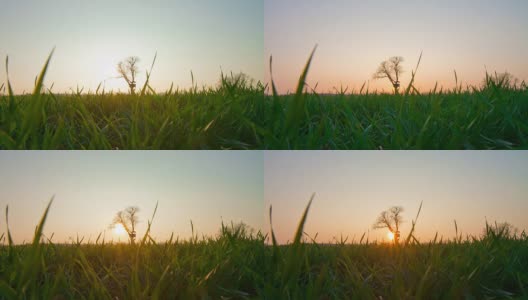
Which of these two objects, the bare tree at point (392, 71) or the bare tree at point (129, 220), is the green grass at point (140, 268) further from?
the bare tree at point (392, 71)

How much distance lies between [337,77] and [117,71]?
0.70m

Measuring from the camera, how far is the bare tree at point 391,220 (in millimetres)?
1344

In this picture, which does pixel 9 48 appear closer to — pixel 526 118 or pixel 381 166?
pixel 381 166

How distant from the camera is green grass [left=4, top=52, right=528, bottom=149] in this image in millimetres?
1211

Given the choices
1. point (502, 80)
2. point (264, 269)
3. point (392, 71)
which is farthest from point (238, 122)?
point (502, 80)

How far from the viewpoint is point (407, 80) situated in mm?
1414

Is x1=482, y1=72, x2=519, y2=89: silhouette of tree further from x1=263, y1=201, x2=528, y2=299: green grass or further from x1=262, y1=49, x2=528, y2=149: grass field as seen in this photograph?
x1=263, y1=201, x2=528, y2=299: green grass

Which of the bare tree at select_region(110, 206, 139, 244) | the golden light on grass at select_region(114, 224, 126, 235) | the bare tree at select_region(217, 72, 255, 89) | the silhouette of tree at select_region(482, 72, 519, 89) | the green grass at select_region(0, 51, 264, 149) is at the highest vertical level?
the silhouette of tree at select_region(482, 72, 519, 89)

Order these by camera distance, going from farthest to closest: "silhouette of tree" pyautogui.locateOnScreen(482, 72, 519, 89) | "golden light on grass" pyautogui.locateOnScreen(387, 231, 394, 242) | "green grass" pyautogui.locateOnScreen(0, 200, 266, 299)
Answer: "silhouette of tree" pyautogui.locateOnScreen(482, 72, 519, 89) < "golden light on grass" pyautogui.locateOnScreen(387, 231, 394, 242) < "green grass" pyautogui.locateOnScreen(0, 200, 266, 299)

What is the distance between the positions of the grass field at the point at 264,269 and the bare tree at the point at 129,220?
1.8 inches

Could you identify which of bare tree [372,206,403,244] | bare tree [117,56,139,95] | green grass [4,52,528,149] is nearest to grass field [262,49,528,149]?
green grass [4,52,528,149]

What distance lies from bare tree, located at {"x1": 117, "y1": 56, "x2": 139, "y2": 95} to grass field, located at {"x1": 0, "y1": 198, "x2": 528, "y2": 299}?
0.50 meters

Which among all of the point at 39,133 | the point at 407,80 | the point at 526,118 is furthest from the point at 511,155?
the point at 39,133

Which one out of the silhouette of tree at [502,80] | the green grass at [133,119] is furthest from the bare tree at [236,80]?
the silhouette of tree at [502,80]
